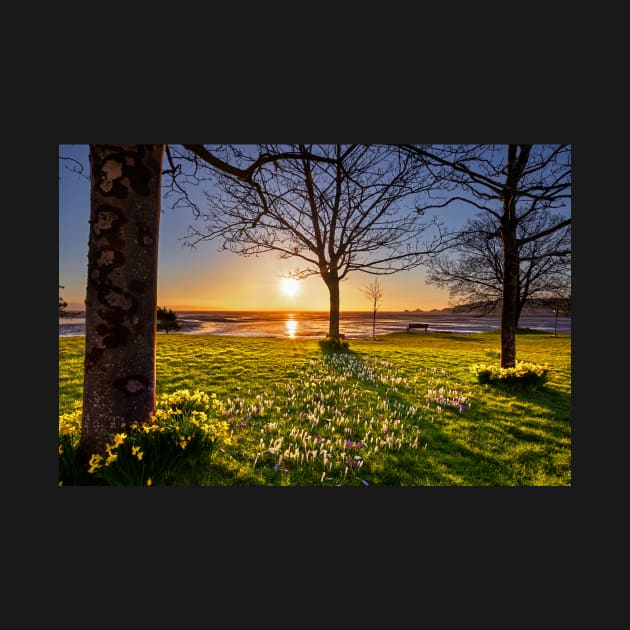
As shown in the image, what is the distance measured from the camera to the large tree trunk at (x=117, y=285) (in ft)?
8.09

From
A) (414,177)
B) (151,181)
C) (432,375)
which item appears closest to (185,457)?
(151,181)

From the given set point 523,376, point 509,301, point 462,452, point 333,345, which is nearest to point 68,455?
point 462,452

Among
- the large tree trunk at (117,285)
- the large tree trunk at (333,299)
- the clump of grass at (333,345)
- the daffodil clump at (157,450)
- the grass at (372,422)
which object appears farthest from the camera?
the large tree trunk at (333,299)

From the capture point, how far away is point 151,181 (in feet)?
8.46

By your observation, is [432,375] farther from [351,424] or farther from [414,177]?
[414,177]

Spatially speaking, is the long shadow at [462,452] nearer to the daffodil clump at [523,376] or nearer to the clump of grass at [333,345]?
the daffodil clump at [523,376]

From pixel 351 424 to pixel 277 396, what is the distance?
5.21ft

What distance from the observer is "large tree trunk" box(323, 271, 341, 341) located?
11.3 metres

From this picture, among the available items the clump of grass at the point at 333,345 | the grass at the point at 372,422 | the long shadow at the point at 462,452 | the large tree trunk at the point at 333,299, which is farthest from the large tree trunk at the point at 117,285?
the large tree trunk at the point at 333,299

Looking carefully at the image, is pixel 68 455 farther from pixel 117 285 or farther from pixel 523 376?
pixel 523 376

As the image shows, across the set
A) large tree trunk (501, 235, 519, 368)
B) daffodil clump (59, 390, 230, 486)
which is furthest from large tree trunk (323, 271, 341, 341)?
daffodil clump (59, 390, 230, 486)

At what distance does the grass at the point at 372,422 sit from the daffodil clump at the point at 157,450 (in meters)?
0.20

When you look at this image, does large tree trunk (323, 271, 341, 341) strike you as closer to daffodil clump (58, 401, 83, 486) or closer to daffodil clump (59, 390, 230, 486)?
daffodil clump (59, 390, 230, 486)

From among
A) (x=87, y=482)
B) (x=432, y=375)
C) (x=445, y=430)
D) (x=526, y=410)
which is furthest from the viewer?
(x=432, y=375)
